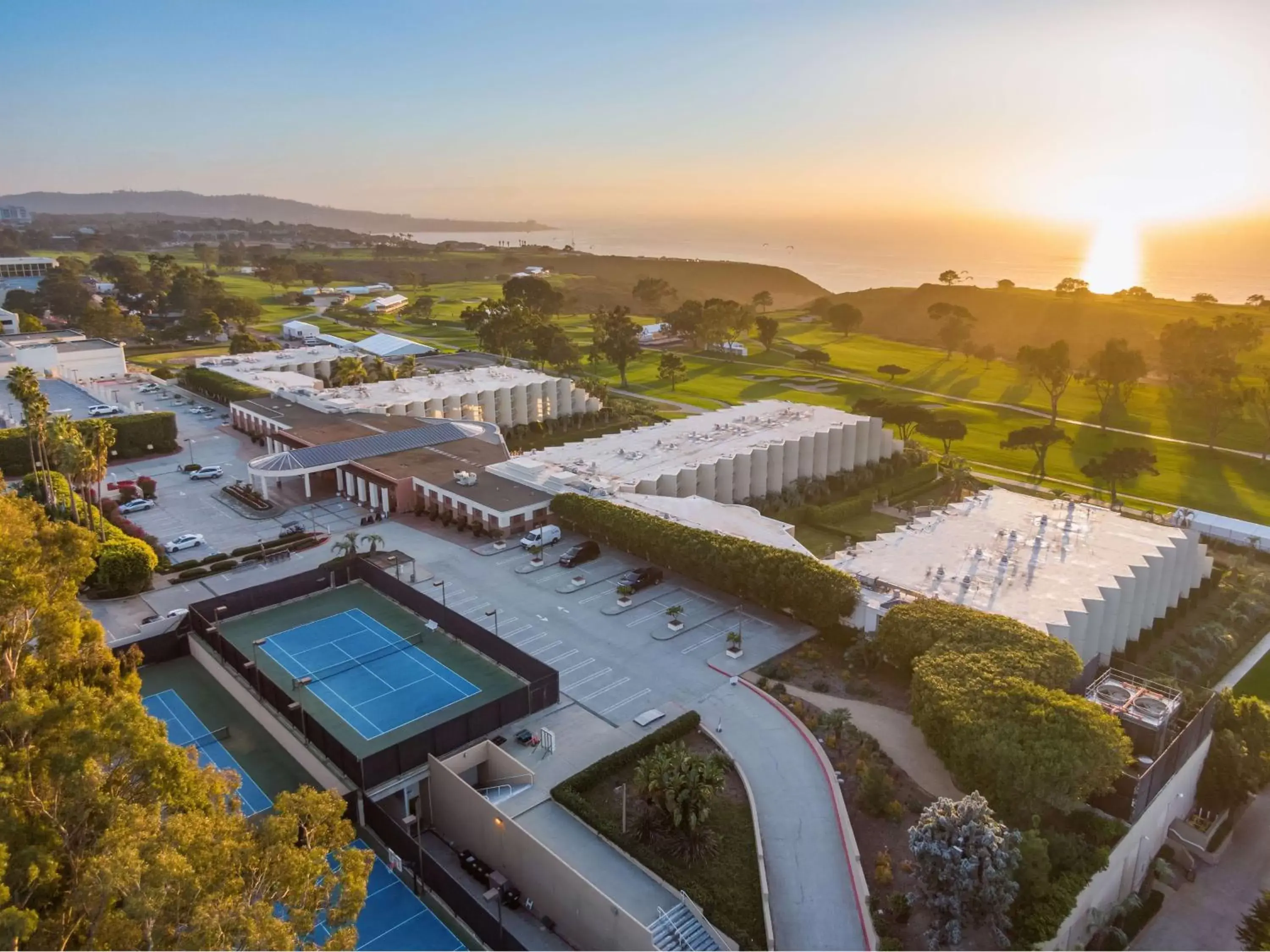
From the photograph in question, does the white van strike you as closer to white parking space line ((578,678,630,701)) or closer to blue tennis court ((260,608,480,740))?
blue tennis court ((260,608,480,740))

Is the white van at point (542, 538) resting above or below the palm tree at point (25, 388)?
below

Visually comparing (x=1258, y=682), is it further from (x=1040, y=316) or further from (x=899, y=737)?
(x=1040, y=316)

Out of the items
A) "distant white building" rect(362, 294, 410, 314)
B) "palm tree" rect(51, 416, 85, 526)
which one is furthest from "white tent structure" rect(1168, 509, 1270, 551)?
"distant white building" rect(362, 294, 410, 314)

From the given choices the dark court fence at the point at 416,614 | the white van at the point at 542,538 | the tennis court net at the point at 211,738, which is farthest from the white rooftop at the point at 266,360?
the tennis court net at the point at 211,738

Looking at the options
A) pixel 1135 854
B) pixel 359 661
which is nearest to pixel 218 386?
pixel 359 661

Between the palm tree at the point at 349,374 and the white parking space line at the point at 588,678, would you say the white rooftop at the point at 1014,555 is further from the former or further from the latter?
the palm tree at the point at 349,374
